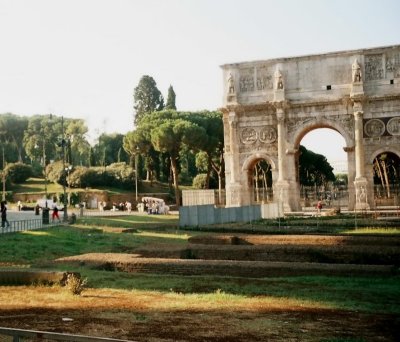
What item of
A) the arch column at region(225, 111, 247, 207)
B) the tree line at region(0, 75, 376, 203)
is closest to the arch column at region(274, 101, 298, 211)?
the arch column at region(225, 111, 247, 207)

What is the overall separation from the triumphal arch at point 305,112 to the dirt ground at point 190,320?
26.1 metres

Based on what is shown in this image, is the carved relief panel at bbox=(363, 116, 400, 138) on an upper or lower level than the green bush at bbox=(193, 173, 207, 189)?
upper

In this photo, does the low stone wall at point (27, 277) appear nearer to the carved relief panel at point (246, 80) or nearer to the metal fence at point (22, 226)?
the metal fence at point (22, 226)

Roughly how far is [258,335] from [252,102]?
3044 centimetres

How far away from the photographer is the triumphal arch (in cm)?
3381

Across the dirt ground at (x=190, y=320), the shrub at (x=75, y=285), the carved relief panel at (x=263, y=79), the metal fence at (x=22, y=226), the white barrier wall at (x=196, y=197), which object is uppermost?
the carved relief panel at (x=263, y=79)

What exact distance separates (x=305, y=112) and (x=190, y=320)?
29.3m

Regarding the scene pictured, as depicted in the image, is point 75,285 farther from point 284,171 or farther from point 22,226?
point 284,171

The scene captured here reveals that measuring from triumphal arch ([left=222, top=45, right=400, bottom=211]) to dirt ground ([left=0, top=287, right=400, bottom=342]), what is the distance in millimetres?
26072

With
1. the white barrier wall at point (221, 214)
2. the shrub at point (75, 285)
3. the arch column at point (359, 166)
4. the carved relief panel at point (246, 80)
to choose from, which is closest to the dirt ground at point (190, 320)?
the shrub at point (75, 285)

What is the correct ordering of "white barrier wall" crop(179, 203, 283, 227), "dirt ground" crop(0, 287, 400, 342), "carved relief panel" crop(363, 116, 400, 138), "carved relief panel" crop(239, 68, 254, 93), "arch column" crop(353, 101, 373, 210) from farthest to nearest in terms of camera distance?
"carved relief panel" crop(239, 68, 254, 93)
"carved relief panel" crop(363, 116, 400, 138)
"arch column" crop(353, 101, 373, 210)
"white barrier wall" crop(179, 203, 283, 227)
"dirt ground" crop(0, 287, 400, 342)

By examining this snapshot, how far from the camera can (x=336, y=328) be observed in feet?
23.2

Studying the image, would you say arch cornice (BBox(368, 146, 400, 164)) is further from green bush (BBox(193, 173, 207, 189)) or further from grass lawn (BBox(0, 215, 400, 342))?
green bush (BBox(193, 173, 207, 189))

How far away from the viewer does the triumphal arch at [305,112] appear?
33.8m
